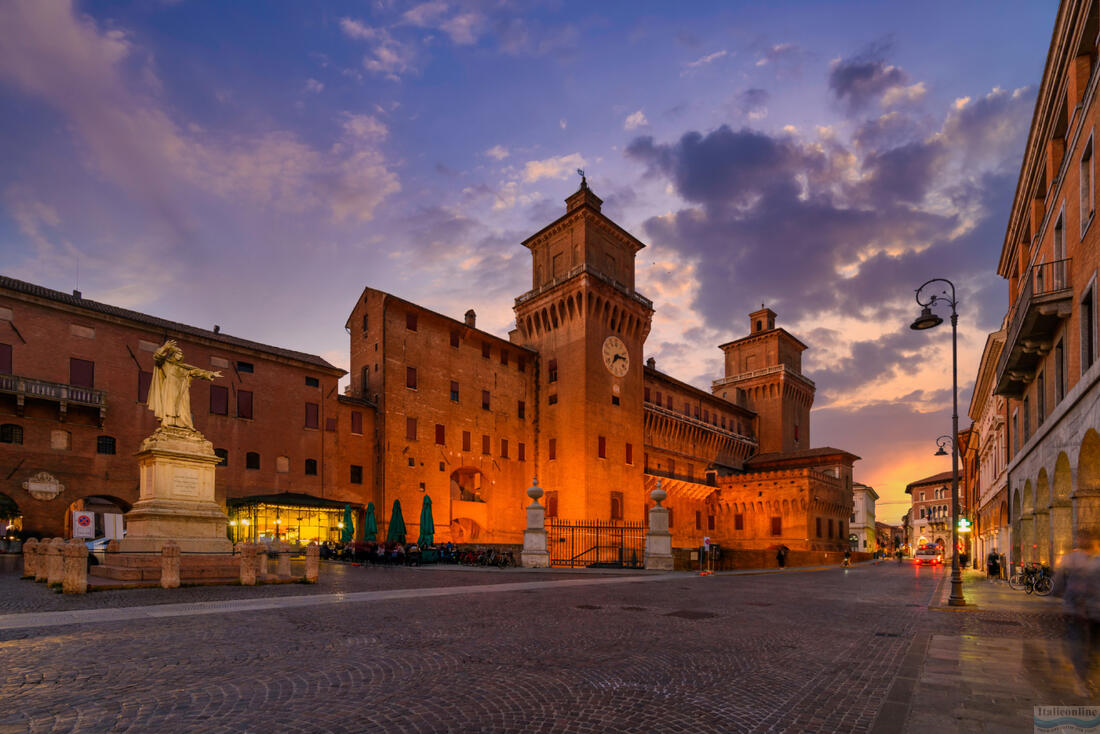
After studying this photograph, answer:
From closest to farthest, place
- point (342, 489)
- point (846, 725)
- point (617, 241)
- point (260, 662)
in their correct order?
point (846, 725) → point (260, 662) → point (342, 489) → point (617, 241)

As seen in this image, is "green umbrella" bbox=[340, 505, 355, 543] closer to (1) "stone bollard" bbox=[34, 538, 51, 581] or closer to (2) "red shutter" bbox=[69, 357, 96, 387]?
(2) "red shutter" bbox=[69, 357, 96, 387]

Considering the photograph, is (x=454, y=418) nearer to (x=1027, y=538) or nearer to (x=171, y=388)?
(x=171, y=388)

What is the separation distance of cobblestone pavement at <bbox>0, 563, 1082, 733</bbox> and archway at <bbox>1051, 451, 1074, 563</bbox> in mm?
6448

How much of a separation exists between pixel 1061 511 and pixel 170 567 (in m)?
24.1

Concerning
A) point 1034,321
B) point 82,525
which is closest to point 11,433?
point 82,525

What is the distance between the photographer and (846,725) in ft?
18.1

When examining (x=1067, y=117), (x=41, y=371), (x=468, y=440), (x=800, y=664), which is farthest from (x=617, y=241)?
(x=800, y=664)

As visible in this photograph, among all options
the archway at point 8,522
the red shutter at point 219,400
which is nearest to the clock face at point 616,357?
the red shutter at point 219,400

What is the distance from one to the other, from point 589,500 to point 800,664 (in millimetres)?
36595

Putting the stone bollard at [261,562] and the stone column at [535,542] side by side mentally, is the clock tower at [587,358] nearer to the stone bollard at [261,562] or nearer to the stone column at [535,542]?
the stone column at [535,542]

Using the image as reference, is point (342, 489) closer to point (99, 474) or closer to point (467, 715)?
point (99, 474)

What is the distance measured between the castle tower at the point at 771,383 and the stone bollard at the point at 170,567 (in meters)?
65.0

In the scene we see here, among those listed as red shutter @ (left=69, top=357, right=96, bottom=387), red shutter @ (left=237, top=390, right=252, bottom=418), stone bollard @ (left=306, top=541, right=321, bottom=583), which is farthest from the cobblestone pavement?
red shutter @ (left=237, top=390, right=252, bottom=418)

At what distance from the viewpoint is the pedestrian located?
6730 millimetres
